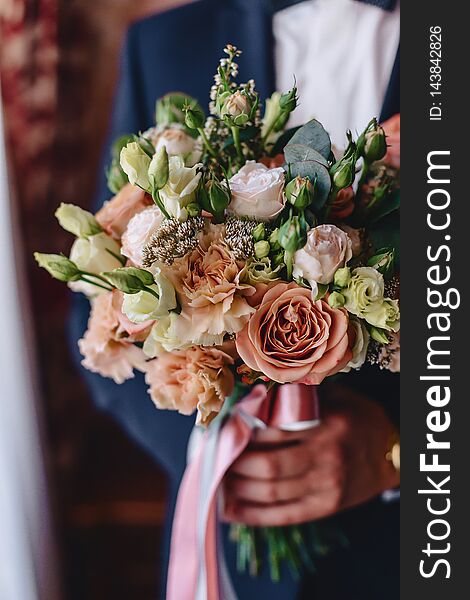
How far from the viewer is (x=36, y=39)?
1198 mm

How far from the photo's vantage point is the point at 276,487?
818mm

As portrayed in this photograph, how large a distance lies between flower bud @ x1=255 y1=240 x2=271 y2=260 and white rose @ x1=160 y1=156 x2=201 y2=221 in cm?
7

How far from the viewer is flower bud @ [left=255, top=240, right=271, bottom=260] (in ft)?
1.75

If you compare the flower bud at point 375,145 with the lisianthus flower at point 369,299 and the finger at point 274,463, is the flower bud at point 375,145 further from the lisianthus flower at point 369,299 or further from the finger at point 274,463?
the finger at point 274,463

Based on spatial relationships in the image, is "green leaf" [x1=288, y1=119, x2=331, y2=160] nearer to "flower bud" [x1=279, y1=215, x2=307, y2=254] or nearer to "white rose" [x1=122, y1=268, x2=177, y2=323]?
"flower bud" [x1=279, y1=215, x2=307, y2=254]

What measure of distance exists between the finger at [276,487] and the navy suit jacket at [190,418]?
13cm

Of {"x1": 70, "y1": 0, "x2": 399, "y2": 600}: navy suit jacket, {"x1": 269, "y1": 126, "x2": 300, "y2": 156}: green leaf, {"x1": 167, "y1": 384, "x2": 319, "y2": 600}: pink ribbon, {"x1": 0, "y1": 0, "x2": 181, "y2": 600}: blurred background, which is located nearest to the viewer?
{"x1": 269, "y1": 126, "x2": 300, "y2": 156}: green leaf

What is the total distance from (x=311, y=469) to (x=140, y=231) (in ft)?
1.46

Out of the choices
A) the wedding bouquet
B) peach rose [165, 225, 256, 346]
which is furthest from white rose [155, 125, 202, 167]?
peach rose [165, 225, 256, 346]

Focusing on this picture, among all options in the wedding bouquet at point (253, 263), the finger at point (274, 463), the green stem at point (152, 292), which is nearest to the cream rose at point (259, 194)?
the wedding bouquet at point (253, 263)

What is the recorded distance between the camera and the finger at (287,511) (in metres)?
0.81

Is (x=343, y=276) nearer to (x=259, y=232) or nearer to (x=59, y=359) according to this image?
(x=259, y=232)

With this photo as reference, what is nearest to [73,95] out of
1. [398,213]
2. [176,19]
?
[176,19]

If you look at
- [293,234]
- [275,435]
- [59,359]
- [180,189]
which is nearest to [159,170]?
[180,189]
